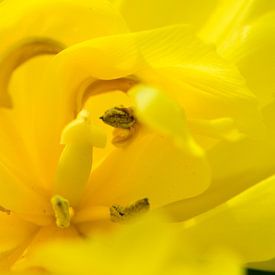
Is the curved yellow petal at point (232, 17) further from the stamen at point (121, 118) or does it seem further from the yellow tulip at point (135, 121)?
the stamen at point (121, 118)

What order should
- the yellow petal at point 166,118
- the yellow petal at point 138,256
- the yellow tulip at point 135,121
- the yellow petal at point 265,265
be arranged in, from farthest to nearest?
1. the yellow petal at point 265,265
2. the yellow tulip at point 135,121
3. the yellow petal at point 166,118
4. the yellow petal at point 138,256

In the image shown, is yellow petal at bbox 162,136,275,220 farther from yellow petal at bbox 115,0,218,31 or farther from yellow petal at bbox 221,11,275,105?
yellow petal at bbox 115,0,218,31

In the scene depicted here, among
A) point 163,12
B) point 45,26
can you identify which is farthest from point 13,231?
point 163,12

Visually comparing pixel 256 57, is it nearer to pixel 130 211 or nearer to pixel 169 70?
pixel 169 70

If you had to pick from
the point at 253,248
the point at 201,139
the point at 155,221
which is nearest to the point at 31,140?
the point at 201,139

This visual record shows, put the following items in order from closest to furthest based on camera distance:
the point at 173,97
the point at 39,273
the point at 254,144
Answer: the point at 39,273
the point at 173,97
the point at 254,144

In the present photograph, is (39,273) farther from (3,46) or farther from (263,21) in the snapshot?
(263,21)

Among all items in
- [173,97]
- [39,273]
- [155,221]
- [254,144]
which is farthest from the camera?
[254,144]

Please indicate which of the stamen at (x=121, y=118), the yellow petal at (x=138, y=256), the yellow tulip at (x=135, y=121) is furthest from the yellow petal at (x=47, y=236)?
the yellow petal at (x=138, y=256)
